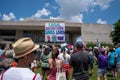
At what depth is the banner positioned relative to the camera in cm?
2222

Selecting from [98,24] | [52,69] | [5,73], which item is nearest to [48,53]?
[52,69]

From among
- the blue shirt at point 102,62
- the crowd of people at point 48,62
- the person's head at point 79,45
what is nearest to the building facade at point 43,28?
the blue shirt at point 102,62

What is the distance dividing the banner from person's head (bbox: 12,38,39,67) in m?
18.9

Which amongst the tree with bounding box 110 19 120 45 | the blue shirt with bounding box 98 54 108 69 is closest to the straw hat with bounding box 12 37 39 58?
the blue shirt with bounding box 98 54 108 69

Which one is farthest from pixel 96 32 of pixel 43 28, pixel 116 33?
pixel 43 28

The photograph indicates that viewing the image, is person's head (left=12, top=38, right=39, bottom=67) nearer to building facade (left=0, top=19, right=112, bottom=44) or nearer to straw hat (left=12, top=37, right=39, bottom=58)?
straw hat (left=12, top=37, right=39, bottom=58)

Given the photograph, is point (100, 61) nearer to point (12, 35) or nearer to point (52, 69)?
point (52, 69)

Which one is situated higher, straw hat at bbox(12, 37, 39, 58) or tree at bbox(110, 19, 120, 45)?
tree at bbox(110, 19, 120, 45)

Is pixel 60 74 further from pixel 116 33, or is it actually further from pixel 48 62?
pixel 116 33

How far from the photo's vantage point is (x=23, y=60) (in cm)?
303

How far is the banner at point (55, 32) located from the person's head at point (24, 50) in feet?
62.0

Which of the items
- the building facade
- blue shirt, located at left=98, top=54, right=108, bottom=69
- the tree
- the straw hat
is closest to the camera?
the straw hat

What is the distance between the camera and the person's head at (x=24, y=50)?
2.99 m

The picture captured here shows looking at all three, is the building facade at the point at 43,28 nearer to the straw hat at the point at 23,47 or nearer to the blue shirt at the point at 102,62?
the blue shirt at the point at 102,62
